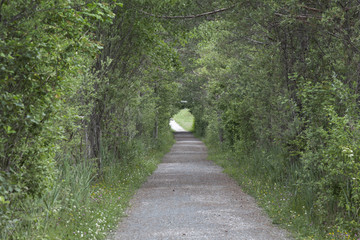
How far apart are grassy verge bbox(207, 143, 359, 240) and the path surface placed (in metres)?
0.26

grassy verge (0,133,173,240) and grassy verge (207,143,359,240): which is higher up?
grassy verge (0,133,173,240)

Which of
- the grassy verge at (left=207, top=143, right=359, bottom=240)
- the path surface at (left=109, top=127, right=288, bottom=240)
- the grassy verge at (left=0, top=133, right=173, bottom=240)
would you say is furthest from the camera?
the path surface at (left=109, top=127, right=288, bottom=240)

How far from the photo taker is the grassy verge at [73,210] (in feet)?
21.6

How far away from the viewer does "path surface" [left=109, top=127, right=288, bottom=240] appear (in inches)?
334

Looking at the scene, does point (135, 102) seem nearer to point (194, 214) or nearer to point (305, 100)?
point (194, 214)

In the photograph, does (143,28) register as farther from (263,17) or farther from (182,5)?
(263,17)

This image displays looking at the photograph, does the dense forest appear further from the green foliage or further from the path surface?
the path surface

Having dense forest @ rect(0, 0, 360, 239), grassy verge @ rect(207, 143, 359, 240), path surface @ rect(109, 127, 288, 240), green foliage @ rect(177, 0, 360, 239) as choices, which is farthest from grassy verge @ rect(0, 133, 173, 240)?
green foliage @ rect(177, 0, 360, 239)

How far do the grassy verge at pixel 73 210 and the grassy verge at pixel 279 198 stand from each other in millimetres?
3206

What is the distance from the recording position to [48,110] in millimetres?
5984

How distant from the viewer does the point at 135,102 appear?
688 inches

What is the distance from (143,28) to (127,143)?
5214mm

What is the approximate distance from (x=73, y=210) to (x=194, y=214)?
273cm

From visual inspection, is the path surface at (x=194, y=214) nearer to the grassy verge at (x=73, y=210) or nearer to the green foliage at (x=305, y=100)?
the grassy verge at (x=73, y=210)
